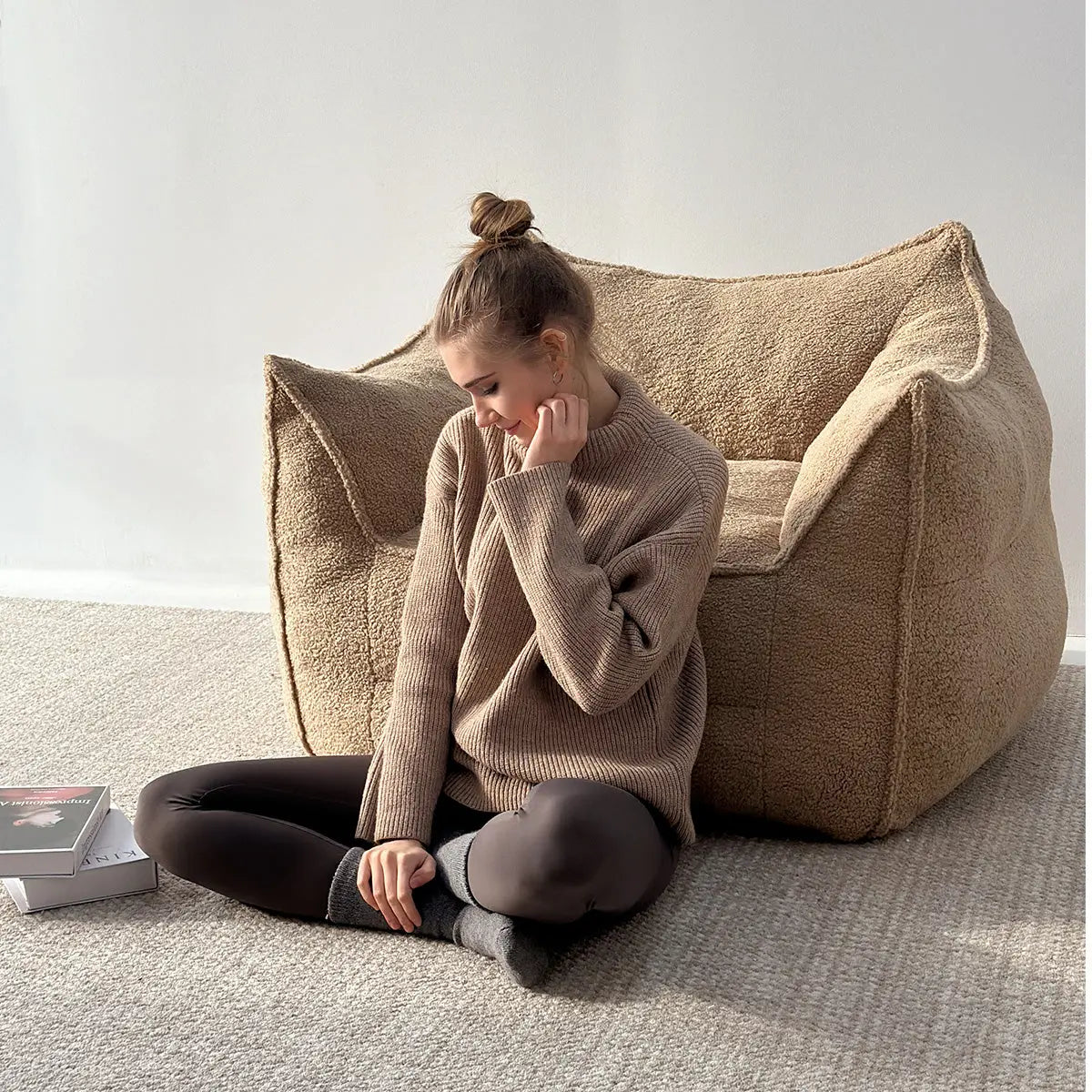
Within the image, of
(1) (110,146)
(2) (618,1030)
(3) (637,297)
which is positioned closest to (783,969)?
(2) (618,1030)

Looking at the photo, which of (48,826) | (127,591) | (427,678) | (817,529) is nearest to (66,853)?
(48,826)

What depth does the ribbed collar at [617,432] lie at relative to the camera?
141 centimetres

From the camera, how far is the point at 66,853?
1.43 m

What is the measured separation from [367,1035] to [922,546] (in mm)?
810

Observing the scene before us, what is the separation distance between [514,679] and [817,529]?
431 mm

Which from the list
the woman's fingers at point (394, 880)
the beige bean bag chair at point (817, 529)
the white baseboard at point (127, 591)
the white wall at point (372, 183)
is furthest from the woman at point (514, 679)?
the white baseboard at point (127, 591)

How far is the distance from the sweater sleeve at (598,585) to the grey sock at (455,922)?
0.76ft

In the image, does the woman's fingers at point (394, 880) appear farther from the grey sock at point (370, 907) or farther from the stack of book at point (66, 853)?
the stack of book at point (66, 853)

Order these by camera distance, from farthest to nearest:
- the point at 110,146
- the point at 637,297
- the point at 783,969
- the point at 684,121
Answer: the point at 110,146, the point at 684,121, the point at 637,297, the point at 783,969

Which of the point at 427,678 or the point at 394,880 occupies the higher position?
the point at 427,678

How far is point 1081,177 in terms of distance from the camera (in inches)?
93.0

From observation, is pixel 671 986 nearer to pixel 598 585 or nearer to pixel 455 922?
pixel 455 922

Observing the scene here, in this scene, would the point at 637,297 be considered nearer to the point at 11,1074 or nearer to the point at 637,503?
the point at 637,503

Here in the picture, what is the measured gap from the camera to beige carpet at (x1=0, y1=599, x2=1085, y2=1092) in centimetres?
115
